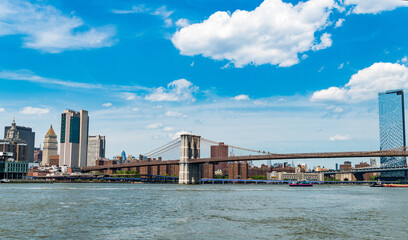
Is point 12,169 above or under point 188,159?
under

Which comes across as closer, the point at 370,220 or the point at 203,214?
the point at 370,220

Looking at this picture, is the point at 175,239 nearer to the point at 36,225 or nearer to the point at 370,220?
the point at 36,225

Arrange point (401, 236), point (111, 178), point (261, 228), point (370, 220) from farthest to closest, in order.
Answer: point (111, 178), point (370, 220), point (261, 228), point (401, 236)

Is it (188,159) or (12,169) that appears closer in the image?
(188,159)

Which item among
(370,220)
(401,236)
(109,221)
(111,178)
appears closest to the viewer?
(401,236)

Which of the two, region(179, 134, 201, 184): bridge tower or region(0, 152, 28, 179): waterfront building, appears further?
region(0, 152, 28, 179): waterfront building

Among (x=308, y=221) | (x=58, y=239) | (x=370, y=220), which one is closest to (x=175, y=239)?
(x=58, y=239)

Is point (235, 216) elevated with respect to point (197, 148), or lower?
lower
